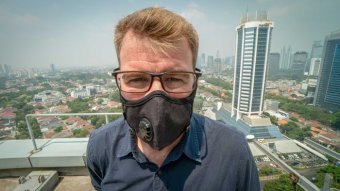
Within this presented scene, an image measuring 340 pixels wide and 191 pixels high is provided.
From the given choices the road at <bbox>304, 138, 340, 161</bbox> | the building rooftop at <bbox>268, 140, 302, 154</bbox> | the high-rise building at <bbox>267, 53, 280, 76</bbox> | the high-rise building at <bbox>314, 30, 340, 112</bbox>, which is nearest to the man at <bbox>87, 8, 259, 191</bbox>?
the building rooftop at <bbox>268, 140, 302, 154</bbox>

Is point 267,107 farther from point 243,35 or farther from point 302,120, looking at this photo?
point 243,35

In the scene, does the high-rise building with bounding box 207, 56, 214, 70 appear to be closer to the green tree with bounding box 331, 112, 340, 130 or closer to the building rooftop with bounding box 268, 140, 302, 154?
the green tree with bounding box 331, 112, 340, 130

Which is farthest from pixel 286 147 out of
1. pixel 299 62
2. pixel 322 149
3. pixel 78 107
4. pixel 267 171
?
pixel 299 62

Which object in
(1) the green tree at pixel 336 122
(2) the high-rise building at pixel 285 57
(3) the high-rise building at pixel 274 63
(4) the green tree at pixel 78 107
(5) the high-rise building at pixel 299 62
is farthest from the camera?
(2) the high-rise building at pixel 285 57

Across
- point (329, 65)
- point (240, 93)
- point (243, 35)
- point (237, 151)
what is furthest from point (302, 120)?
point (237, 151)

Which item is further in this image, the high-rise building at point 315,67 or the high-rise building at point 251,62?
the high-rise building at point 315,67

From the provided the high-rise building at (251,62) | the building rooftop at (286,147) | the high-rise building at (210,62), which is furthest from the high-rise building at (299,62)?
the building rooftop at (286,147)

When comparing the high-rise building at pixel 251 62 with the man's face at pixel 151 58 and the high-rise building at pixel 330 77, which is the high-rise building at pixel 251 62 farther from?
the man's face at pixel 151 58
